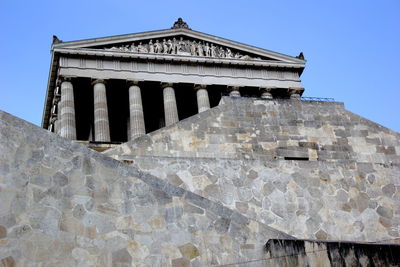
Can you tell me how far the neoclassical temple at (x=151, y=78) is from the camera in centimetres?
4234

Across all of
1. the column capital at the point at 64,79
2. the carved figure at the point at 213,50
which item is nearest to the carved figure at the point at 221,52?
the carved figure at the point at 213,50

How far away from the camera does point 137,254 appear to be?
10.7 meters

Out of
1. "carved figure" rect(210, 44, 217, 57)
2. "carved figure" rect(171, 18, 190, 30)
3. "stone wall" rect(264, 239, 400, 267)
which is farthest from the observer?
"carved figure" rect(171, 18, 190, 30)

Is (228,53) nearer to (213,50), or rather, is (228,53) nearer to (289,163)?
(213,50)

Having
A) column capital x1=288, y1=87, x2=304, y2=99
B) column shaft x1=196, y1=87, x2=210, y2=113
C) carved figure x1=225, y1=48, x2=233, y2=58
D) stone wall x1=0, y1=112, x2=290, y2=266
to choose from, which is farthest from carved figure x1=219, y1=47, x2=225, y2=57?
stone wall x1=0, y1=112, x2=290, y2=266

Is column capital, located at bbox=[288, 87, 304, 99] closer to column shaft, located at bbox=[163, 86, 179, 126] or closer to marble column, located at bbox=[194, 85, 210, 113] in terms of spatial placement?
marble column, located at bbox=[194, 85, 210, 113]

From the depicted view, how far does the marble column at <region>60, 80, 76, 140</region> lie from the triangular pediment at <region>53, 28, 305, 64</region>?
4033 mm

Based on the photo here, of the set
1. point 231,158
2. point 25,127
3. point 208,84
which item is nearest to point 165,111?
point 208,84

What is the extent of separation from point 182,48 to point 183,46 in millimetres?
299

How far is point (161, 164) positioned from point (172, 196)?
3970 millimetres

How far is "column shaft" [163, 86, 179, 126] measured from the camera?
41625 mm

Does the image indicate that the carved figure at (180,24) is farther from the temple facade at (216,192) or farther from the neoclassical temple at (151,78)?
the temple facade at (216,192)

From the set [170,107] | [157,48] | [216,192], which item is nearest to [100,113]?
[170,107]

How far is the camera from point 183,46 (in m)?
47.3
